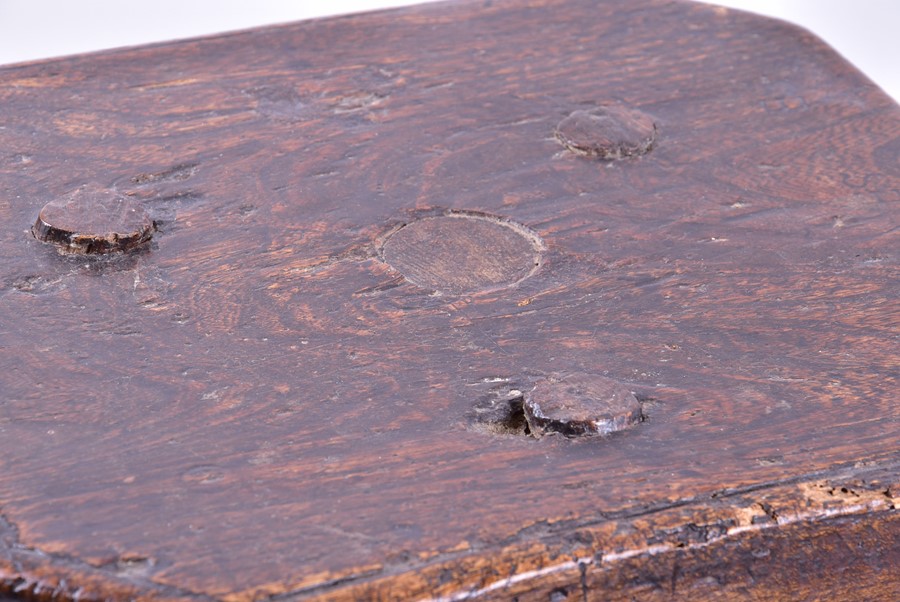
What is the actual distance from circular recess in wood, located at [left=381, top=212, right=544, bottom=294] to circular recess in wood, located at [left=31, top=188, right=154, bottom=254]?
1.05 feet

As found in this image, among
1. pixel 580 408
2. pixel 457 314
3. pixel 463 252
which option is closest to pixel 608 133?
pixel 463 252

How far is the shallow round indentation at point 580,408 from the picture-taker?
1.42 meters

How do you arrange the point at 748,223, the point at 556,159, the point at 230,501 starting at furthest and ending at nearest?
the point at 556,159
the point at 748,223
the point at 230,501

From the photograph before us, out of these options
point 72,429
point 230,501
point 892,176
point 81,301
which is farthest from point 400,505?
point 892,176

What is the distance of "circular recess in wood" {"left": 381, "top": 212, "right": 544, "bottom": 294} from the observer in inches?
66.6

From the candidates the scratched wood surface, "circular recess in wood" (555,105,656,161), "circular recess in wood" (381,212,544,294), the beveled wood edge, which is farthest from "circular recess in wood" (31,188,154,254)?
"circular recess in wood" (555,105,656,161)

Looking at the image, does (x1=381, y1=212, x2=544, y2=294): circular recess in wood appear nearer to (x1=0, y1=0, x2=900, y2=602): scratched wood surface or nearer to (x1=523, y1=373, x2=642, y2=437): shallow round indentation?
(x1=0, y1=0, x2=900, y2=602): scratched wood surface

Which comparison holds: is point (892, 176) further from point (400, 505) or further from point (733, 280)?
point (400, 505)

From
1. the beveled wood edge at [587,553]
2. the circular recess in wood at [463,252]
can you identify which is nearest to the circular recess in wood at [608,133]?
the circular recess in wood at [463,252]

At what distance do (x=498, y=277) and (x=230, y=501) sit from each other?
0.53m

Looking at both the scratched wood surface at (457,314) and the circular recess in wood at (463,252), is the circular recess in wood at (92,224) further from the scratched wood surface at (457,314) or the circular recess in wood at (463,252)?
the circular recess in wood at (463,252)

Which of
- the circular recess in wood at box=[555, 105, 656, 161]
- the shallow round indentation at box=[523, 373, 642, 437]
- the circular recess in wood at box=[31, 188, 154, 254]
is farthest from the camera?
the circular recess in wood at box=[555, 105, 656, 161]

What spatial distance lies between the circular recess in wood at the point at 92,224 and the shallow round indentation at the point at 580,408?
0.58 metres

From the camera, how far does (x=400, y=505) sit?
1.32 m
